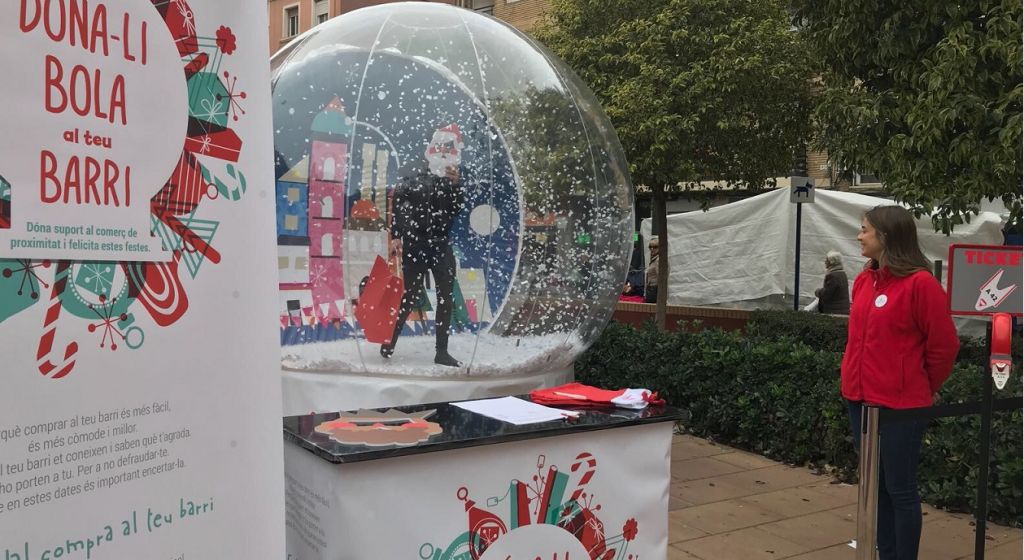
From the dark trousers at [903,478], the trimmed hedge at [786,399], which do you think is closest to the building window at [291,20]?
the trimmed hedge at [786,399]

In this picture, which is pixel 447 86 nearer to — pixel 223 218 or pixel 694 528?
pixel 694 528

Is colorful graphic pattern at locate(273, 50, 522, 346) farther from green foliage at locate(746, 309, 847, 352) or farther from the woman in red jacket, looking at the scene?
green foliage at locate(746, 309, 847, 352)

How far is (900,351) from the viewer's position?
4.01 meters

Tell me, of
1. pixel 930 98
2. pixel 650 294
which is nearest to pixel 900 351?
pixel 930 98

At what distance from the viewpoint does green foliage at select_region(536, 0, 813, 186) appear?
961cm

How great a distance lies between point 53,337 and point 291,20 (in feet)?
115

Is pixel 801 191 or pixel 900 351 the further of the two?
pixel 801 191

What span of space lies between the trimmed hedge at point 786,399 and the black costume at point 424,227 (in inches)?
121

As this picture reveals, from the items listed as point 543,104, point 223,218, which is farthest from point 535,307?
point 223,218

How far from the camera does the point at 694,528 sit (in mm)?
5293

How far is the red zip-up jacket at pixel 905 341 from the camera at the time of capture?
395 centimetres

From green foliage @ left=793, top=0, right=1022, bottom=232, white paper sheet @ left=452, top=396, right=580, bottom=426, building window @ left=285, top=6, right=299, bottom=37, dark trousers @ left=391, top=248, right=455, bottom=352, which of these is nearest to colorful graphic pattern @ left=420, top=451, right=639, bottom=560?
white paper sheet @ left=452, top=396, right=580, bottom=426

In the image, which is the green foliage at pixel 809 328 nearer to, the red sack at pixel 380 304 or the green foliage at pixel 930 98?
the green foliage at pixel 930 98

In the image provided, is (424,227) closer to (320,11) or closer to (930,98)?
(930,98)
